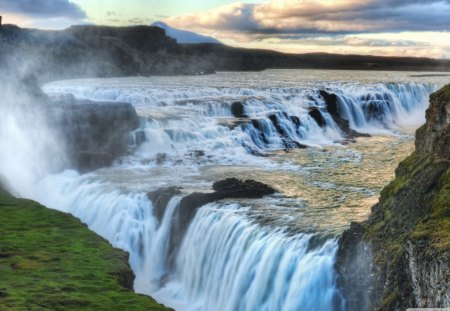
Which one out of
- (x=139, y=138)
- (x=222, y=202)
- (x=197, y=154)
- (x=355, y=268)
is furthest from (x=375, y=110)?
(x=355, y=268)

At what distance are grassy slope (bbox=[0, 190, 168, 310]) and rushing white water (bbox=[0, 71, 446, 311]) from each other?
8.96 feet

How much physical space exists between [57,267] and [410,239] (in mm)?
9585

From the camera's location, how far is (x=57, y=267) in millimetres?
18234

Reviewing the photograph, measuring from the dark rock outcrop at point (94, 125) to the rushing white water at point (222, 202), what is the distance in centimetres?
100

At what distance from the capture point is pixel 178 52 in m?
149

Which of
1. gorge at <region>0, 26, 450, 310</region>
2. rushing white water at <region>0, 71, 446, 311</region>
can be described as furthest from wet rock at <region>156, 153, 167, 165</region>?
gorge at <region>0, 26, 450, 310</region>

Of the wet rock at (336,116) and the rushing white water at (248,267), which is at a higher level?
the wet rock at (336,116)

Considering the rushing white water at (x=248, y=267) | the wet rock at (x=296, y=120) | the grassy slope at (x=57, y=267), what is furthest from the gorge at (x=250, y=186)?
the grassy slope at (x=57, y=267)

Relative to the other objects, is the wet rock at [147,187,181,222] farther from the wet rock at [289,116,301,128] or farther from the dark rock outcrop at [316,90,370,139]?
the dark rock outcrop at [316,90,370,139]

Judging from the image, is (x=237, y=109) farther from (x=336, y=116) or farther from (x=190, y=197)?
(x=190, y=197)

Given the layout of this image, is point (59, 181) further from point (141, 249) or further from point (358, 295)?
point (358, 295)

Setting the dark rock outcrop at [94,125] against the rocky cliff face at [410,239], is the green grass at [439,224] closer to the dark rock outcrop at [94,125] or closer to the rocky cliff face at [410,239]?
the rocky cliff face at [410,239]

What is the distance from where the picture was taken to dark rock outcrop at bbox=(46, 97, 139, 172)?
126 feet

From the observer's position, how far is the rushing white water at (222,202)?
60.8 ft
